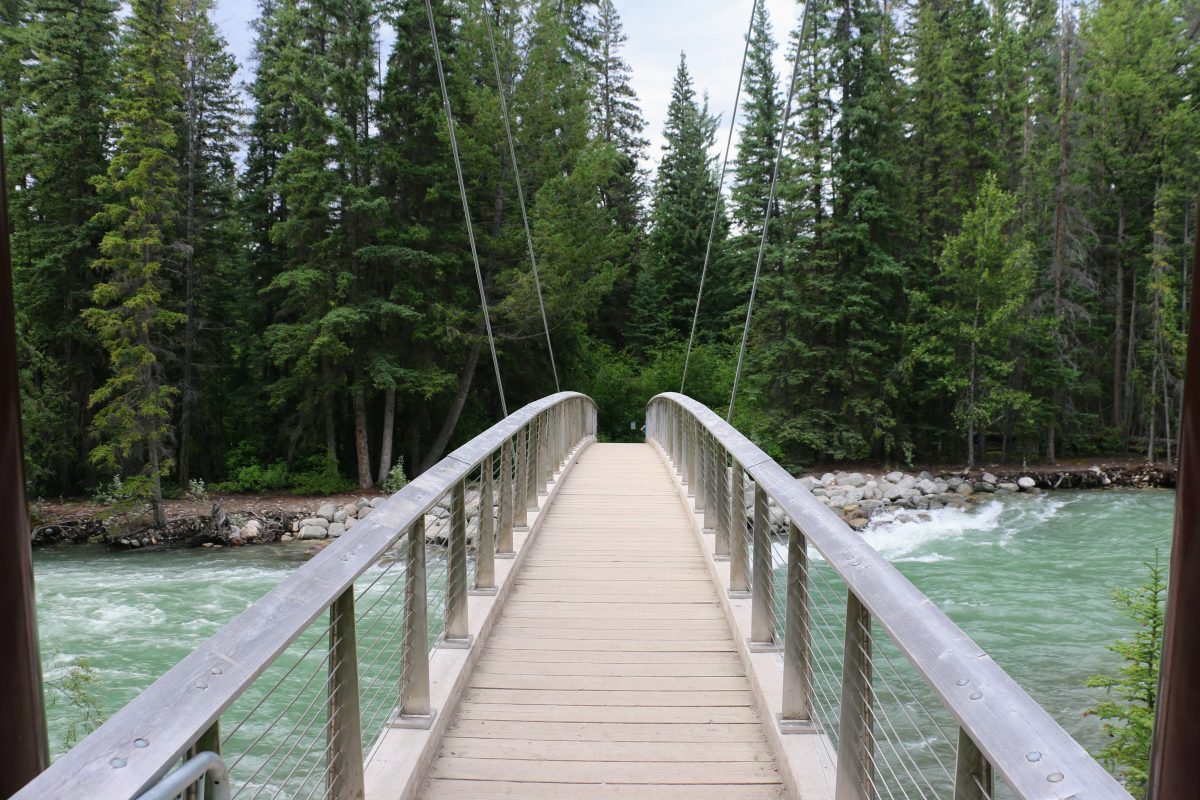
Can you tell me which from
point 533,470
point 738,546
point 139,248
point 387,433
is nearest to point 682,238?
point 387,433

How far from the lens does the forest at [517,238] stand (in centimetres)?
2244

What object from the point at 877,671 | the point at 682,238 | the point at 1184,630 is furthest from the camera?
the point at 682,238

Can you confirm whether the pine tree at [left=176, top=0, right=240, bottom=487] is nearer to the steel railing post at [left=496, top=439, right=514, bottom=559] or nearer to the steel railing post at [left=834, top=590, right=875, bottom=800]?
the steel railing post at [left=496, top=439, right=514, bottom=559]

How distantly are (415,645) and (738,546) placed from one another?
6.84ft

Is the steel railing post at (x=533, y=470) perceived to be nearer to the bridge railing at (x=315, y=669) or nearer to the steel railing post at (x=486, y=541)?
the bridge railing at (x=315, y=669)

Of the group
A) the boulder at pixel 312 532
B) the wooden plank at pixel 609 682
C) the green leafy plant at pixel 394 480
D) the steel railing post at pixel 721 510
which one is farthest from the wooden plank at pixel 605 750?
the green leafy plant at pixel 394 480

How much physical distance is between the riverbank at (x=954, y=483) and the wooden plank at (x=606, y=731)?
17.1 meters

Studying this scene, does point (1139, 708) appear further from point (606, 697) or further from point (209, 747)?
point (209, 747)

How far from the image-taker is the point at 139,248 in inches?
778

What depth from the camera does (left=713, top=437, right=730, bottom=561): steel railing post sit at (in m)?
5.24

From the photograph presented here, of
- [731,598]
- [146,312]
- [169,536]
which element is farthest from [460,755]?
[146,312]

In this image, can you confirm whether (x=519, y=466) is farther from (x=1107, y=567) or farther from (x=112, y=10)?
(x=112, y=10)

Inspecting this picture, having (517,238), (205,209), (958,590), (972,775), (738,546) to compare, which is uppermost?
(205,209)

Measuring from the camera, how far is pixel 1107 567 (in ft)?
44.0
